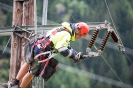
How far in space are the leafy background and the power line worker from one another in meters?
18.8

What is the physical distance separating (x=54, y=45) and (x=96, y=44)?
20.3 metres

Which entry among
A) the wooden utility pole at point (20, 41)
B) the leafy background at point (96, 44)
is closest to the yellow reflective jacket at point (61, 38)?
the wooden utility pole at point (20, 41)

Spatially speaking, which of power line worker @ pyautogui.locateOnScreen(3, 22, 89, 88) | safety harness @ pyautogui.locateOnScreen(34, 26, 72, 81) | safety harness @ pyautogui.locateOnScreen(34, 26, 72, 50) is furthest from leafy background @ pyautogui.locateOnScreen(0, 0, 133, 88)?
safety harness @ pyautogui.locateOnScreen(34, 26, 72, 50)

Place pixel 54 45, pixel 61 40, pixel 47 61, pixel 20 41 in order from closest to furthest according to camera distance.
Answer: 1. pixel 61 40
2. pixel 54 45
3. pixel 47 61
4. pixel 20 41

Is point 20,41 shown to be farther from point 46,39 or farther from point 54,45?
point 54,45

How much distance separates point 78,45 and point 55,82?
2.17m

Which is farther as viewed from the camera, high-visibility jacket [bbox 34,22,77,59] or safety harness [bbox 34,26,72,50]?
safety harness [bbox 34,26,72,50]

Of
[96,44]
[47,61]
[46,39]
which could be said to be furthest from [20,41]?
[96,44]

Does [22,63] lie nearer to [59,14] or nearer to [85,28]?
[85,28]

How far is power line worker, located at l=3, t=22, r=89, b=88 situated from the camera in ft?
35.0

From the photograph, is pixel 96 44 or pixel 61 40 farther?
pixel 96 44

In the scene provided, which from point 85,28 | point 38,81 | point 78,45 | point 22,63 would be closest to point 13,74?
point 22,63

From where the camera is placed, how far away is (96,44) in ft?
102

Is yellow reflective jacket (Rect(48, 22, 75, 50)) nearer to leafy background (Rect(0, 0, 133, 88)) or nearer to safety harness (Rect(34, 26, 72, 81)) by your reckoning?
safety harness (Rect(34, 26, 72, 81))
